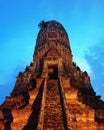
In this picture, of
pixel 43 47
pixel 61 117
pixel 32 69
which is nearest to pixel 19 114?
pixel 61 117

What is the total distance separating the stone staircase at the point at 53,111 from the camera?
1369 cm

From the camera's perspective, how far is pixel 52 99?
17.2 meters

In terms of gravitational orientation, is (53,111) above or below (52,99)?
below

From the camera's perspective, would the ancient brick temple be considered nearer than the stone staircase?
No

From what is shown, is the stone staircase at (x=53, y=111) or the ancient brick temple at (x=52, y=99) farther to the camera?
the ancient brick temple at (x=52, y=99)

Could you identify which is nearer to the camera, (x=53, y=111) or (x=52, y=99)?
(x=53, y=111)

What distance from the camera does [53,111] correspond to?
1534 centimetres

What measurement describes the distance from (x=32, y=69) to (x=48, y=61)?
5.55m

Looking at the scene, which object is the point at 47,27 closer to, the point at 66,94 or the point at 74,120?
the point at 66,94

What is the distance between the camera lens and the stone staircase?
1369 centimetres

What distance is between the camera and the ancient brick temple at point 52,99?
49.5 ft

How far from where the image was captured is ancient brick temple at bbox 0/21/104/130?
15094mm

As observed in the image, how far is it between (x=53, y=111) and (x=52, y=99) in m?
1.94

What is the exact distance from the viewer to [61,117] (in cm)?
1453
